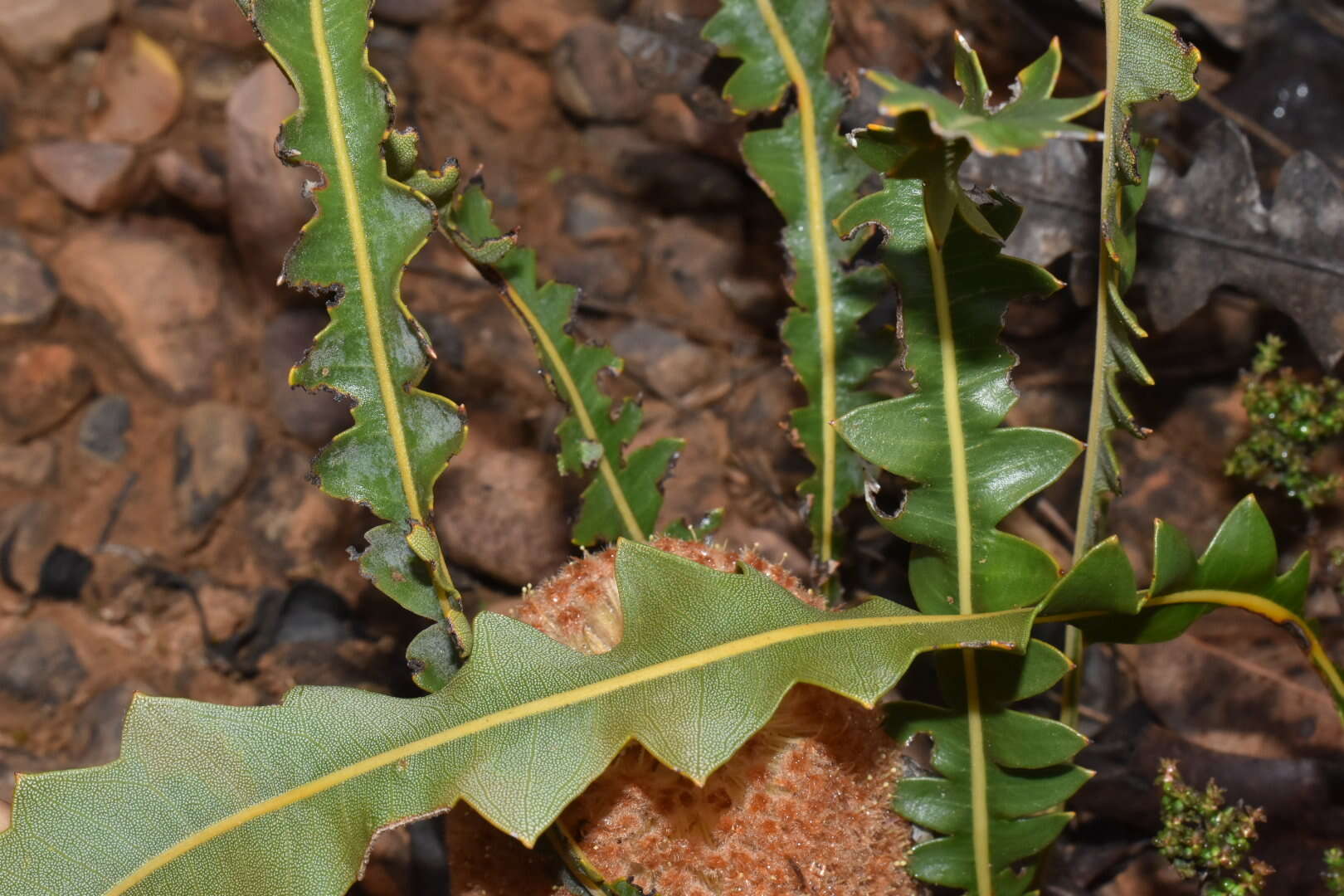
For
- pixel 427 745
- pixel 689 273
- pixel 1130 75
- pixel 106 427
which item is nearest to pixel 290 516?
pixel 106 427

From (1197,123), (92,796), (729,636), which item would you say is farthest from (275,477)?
(1197,123)

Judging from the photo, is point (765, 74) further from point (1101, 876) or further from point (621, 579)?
point (1101, 876)

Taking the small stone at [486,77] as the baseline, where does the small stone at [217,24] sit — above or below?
above

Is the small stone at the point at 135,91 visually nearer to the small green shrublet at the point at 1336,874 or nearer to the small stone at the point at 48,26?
the small stone at the point at 48,26

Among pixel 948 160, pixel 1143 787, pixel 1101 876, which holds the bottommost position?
pixel 1101 876

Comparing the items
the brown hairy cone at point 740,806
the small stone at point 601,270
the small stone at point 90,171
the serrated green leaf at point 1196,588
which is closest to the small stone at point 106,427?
the small stone at point 90,171

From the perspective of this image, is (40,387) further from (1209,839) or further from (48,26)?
(1209,839)

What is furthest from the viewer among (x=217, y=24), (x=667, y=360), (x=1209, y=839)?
(x=217, y=24)
